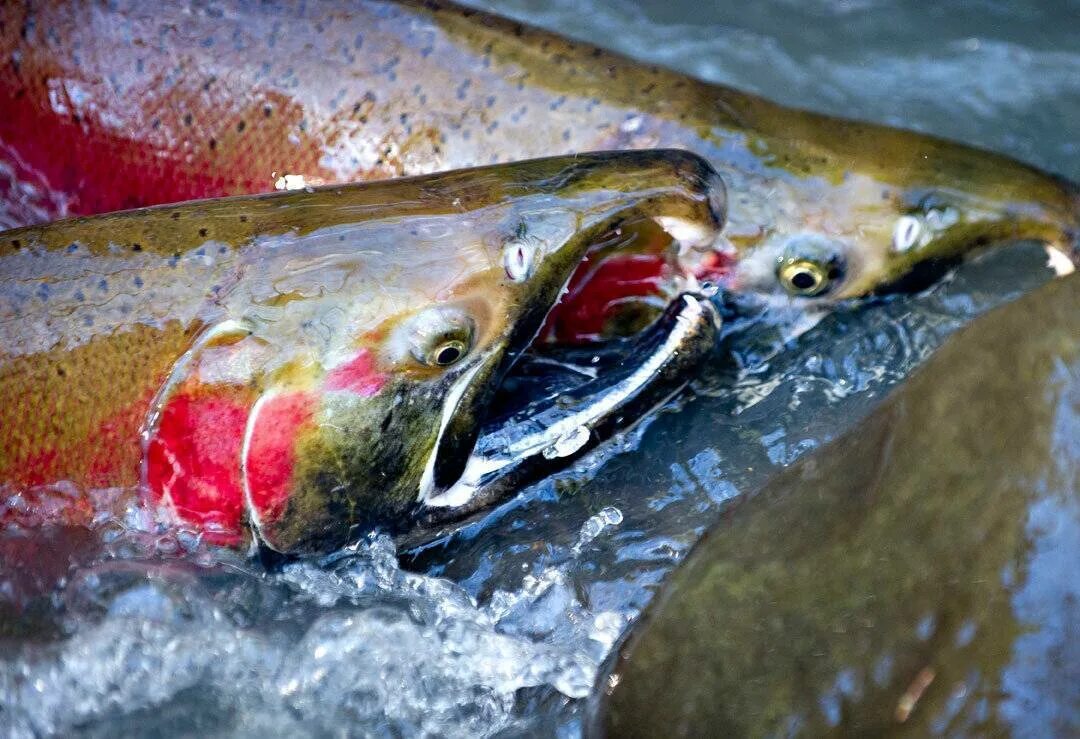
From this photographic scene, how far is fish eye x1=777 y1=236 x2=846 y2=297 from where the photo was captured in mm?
2820

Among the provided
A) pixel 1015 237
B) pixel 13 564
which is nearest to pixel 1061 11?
pixel 1015 237

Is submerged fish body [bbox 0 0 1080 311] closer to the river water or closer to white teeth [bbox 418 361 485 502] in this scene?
the river water

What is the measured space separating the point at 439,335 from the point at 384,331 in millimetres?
102

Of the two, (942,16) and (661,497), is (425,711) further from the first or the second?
(942,16)

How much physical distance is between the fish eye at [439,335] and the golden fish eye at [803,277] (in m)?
0.96

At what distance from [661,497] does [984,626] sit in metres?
1.11

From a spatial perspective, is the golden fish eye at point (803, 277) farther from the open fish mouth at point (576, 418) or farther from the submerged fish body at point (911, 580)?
the submerged fish body at point (911, 580)

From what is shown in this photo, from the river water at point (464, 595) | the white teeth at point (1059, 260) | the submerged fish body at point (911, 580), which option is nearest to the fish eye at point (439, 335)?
the river water at point (464, 595)

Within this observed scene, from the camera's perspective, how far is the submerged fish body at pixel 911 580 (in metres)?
1.46

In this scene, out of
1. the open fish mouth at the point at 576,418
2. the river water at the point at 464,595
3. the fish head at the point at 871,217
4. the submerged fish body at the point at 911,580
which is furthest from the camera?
the fish head at the point at 871,217

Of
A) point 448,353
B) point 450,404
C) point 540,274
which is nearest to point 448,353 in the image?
point 448,353

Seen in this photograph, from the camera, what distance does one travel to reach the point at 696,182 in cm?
244

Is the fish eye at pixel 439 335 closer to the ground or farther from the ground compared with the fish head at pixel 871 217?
farther from the ground

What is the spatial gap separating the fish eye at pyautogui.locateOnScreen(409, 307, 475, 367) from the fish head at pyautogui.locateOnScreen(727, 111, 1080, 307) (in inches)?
33.8
